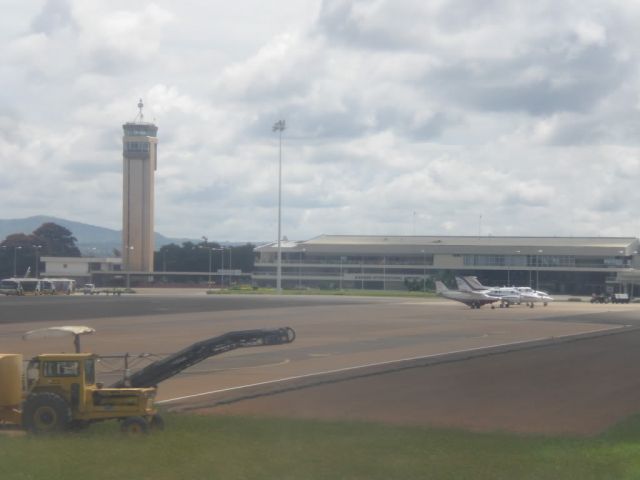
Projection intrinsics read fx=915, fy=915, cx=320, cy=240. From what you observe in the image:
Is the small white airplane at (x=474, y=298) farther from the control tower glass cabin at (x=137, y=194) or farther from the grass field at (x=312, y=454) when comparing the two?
the control tower glass cabin at (x=137, y=194)

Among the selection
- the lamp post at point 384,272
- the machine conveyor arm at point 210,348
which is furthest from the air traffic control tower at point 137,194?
the machine conveyor arm at point 210,348

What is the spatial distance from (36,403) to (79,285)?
170 m

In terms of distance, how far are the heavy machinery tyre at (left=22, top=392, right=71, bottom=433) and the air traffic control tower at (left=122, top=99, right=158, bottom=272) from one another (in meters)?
162

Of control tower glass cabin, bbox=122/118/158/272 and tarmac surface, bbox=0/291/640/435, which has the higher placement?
control tower glass cabin, bbox=122/118/158/272

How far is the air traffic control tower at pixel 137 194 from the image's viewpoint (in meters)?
178

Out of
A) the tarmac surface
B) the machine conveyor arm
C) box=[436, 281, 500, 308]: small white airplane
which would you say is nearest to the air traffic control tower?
box=[436, 281, 500, 308]: small white airplane

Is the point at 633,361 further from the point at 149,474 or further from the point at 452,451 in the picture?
the point at 149,474

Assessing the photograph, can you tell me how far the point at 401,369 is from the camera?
112 feet

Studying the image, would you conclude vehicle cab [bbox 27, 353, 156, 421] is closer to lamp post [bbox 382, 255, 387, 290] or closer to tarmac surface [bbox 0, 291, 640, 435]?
tarmac surface [bbox 0, 291, 640, 435]

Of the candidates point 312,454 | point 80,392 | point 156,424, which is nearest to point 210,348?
point 156,424

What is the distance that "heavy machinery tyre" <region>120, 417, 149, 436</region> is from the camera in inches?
739

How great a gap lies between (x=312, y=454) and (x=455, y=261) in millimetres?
154986

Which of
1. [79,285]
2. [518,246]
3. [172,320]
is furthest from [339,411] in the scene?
[79,285]

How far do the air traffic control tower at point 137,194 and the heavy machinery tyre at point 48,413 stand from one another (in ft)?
531
